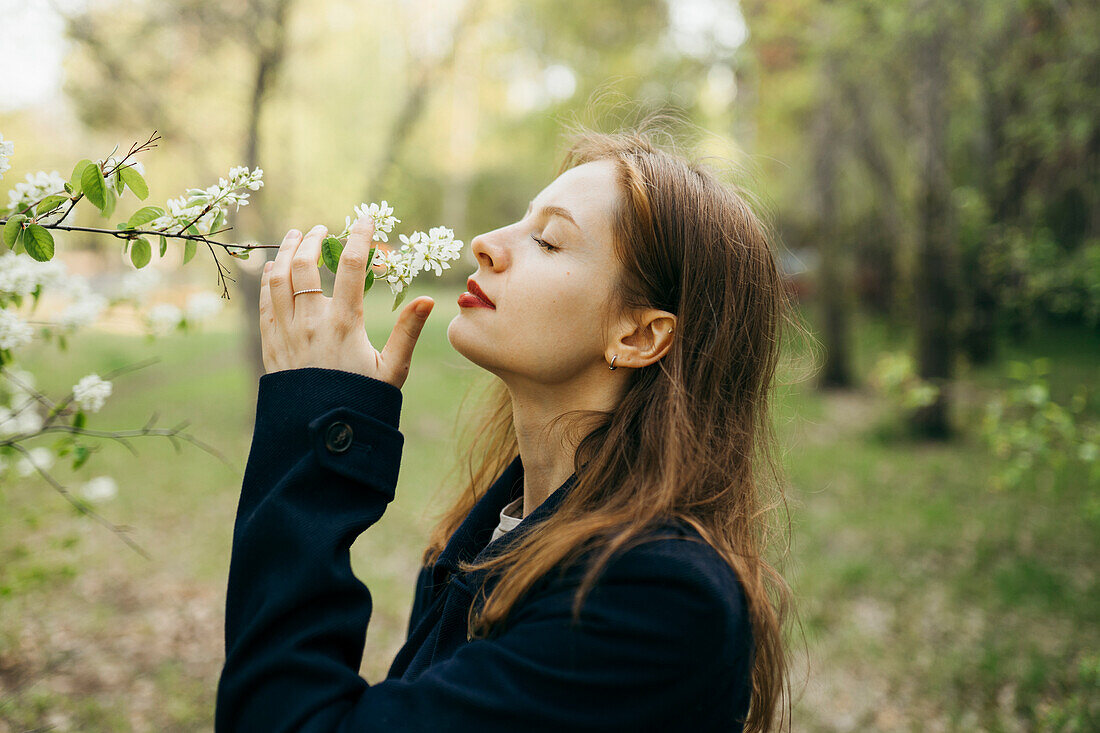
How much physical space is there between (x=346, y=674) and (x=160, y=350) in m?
18.4

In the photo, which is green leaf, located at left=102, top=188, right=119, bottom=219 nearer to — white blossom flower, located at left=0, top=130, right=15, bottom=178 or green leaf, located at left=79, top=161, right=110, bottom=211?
green leaf, located at left=79, top=161, right=110, bottom=211

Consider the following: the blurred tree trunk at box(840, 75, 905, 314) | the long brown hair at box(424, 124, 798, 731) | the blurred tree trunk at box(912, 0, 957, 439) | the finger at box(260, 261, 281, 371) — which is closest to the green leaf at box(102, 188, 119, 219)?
the finger at box(260, 261, 281, 371)

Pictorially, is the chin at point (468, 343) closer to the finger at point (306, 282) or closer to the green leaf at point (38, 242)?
the finger at point (306, 282)

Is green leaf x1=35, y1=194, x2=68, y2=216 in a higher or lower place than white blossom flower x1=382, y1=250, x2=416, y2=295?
higher

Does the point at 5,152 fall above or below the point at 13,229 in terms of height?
above

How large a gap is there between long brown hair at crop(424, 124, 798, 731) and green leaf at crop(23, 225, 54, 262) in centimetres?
94

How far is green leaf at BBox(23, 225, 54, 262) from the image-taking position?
129cm

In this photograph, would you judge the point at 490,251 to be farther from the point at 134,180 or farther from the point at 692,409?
the point at 134,180

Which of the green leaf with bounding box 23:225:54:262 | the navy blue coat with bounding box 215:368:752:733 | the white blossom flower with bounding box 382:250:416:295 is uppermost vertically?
the green leaf with bounding box 23:225:54:262

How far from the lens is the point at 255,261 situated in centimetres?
940

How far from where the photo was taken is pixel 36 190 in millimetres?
1353

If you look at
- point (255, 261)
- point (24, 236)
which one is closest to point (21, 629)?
point (24, 236)

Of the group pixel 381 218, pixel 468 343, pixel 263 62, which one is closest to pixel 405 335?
pixel 468 343

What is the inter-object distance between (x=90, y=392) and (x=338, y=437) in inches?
35.1
